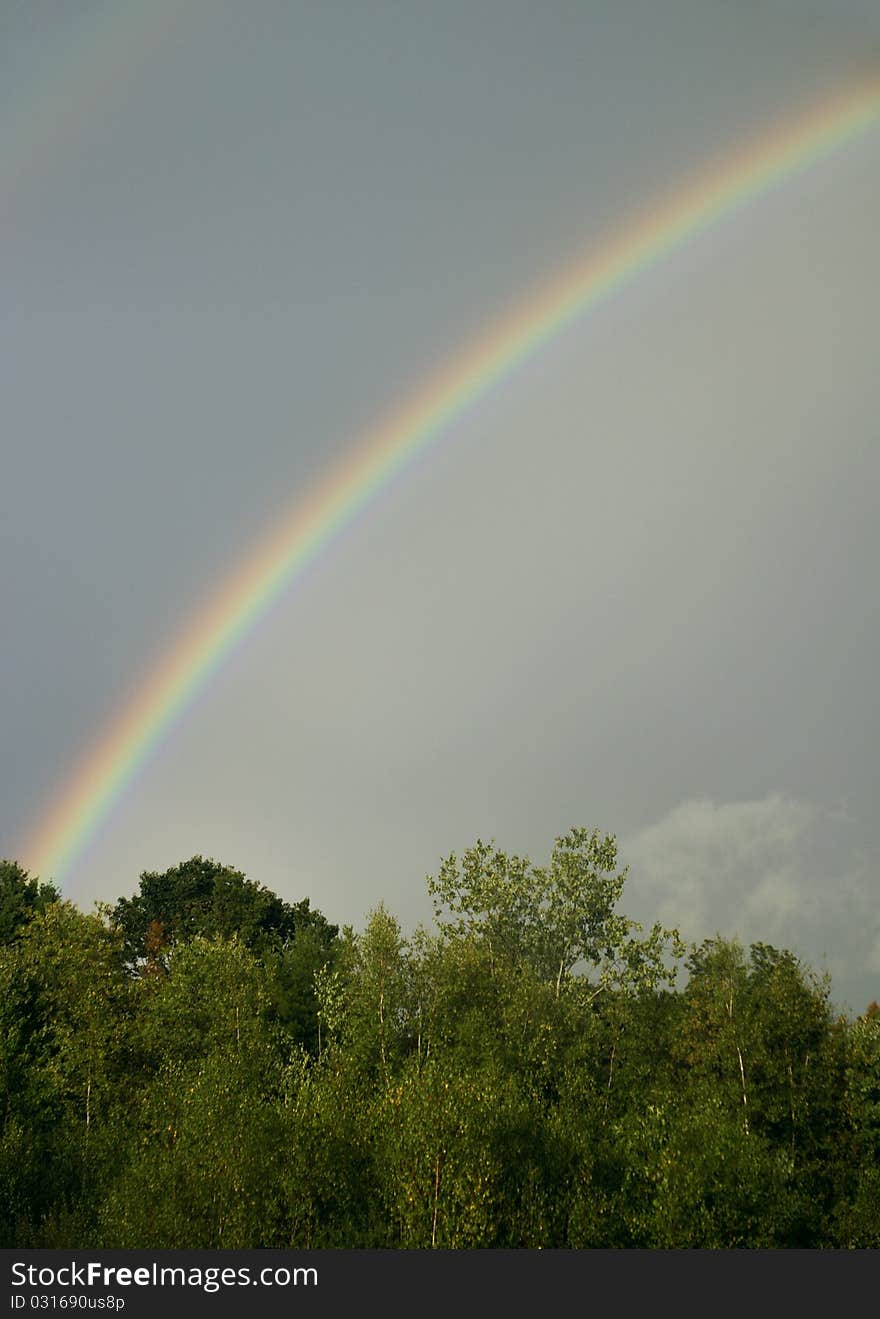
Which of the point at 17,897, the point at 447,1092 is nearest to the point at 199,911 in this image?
the point at 17,897

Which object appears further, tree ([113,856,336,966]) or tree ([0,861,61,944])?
tree ([113,856,336,966])

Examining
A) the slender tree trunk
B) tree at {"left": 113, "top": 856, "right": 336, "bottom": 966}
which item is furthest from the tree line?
tree at {"left": 113, "top": 856, "right": 336, "bottom": 966}

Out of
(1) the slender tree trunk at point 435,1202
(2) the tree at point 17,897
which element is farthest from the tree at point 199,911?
(1) the slender tree trunk at point 435,1202

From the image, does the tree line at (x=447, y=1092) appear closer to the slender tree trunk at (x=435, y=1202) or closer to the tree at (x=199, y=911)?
the slender tree trunk at (x=435, y=1202)

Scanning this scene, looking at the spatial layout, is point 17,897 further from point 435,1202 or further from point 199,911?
point 435,1202

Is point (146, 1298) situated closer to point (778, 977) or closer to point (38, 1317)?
point (38, 1317)

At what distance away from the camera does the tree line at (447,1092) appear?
4188 cm

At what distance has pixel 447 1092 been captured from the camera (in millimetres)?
43125

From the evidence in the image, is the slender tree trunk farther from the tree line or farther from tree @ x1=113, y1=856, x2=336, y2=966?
tree @ x1=113, y1=856, x2=336, y2=966

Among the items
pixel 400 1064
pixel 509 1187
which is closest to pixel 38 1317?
pixel 509 1187

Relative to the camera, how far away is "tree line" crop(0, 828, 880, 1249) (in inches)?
1649

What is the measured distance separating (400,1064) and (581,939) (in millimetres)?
22930

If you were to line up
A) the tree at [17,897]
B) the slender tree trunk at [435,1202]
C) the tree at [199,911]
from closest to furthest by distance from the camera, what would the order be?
the slender tree trunk at [435,1202] → the tree at [17,897] → the tree at [199,911]

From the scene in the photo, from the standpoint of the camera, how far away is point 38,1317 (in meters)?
30.5
